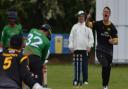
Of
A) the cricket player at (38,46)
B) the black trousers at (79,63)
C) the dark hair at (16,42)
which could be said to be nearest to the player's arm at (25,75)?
the dark hair at (16,42)

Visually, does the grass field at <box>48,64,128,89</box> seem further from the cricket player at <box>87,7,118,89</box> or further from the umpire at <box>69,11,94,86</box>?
the cricket player at <box>87,7,118,89</box>

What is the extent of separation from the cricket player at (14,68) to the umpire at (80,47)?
29.1 ft

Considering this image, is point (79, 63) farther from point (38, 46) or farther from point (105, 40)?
point (38, 46)

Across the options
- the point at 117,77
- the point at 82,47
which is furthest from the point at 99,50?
the point at 117,77

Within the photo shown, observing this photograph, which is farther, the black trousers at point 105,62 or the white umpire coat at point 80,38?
the white umpire coat at point 80,38

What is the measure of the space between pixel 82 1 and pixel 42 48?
20563 mm

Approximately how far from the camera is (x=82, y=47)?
19.3m

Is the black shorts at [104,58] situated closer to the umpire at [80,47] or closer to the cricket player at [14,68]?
the umpire at [80,47]

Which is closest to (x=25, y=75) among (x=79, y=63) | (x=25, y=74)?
(x=25, y=74)

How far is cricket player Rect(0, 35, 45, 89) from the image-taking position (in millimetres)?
10133

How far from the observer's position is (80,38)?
63.6ft

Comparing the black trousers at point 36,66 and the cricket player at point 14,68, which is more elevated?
the cricket player at point 14,68

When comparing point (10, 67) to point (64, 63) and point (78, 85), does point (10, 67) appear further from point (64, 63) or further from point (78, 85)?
point (64, 63)

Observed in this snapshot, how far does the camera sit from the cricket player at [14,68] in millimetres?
10133
